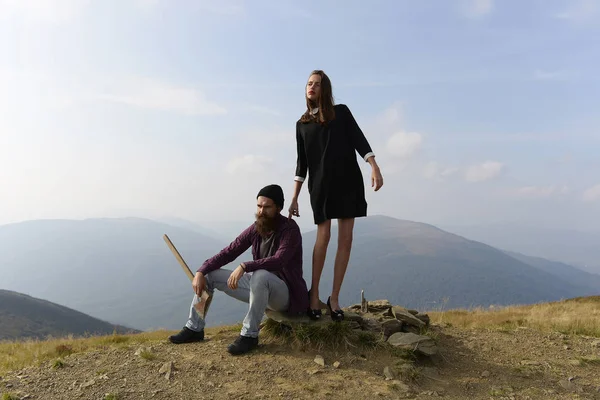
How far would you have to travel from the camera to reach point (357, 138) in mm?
5844

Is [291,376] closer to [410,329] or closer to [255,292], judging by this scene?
[255,292]

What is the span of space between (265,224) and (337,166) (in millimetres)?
1317

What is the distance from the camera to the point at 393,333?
6508mm

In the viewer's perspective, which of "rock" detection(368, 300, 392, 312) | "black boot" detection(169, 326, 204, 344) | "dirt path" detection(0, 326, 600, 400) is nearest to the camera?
"dirt path" detection(0, 326, 600, 400)

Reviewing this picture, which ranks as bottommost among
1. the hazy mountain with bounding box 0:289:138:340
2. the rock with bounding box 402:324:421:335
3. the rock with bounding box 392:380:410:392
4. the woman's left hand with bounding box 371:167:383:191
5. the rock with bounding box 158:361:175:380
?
the hazy mountain with bounding box 0:289:138:340

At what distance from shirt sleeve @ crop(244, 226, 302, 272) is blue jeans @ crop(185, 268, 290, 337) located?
82mm

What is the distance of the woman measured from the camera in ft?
18.8

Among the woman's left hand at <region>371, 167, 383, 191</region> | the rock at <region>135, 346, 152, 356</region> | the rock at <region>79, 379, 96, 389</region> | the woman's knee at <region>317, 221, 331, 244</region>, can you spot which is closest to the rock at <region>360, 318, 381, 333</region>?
the woman's knee at <region>317, 221, 331, 244</region>

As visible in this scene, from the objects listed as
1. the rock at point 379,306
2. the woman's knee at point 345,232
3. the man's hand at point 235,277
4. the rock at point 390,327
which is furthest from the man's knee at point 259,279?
the rock at point 379,306

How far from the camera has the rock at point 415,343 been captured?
5.78m

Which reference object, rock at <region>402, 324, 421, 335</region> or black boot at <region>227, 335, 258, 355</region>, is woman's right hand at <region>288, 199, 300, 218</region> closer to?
black boot at <region>227, 335, 258, 355</region>

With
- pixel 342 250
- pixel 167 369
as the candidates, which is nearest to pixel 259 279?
pixel 342 250

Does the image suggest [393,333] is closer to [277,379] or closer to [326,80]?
[277,379]

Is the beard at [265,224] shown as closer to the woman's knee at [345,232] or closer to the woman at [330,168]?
the woman at [330,168]
